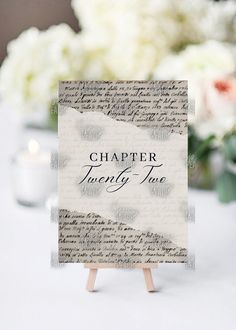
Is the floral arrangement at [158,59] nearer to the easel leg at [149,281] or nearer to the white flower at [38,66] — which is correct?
the white flower at [38,66]

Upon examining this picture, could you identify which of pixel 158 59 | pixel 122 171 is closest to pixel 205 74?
pixel 158 59

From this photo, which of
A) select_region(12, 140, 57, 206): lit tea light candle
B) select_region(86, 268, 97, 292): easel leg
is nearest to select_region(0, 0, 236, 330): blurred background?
select_region(12, 140, 57, 206): lit tea light candle

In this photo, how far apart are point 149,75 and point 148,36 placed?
0.09 metres

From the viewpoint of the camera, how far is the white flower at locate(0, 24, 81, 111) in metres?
1.24

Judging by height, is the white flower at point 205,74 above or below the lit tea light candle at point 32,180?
above

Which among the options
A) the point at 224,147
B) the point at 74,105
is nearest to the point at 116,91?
the point at 74,105

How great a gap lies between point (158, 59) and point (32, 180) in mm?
391

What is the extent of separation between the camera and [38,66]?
1239 mm

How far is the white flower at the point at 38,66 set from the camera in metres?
1.24

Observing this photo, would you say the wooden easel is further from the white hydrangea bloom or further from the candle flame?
the white hydrangea bloom

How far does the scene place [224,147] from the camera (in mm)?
1161

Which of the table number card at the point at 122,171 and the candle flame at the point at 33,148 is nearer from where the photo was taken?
the table number card at the point at 122,171

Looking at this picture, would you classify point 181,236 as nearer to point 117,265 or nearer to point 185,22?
point 117,265

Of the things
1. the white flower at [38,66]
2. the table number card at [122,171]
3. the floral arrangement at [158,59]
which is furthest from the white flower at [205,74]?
the table number card at [122,171]
